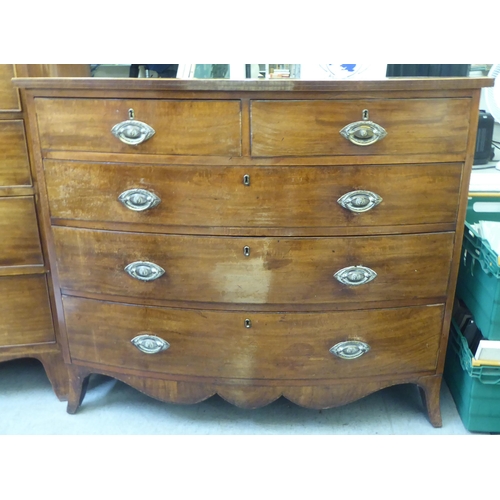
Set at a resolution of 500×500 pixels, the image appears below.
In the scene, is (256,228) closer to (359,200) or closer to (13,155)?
(359,200)

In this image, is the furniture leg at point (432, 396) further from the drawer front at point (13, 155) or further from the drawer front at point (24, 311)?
the drawer front at point (13, 155)

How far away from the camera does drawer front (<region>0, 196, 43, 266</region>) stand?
132cm

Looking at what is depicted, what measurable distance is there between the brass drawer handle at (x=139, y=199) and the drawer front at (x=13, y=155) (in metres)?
0.33

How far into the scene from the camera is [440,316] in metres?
1.26

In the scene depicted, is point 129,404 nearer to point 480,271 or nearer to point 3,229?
point 3,229

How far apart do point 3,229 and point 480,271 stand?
4.28ft

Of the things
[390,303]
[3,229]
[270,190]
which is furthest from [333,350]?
[3,229]

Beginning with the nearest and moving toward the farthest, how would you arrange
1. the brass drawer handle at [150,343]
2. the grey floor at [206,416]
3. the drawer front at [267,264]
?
the drawer front at [267,264], the brass drawer handle at [150,343], the grey floor at [206,416]

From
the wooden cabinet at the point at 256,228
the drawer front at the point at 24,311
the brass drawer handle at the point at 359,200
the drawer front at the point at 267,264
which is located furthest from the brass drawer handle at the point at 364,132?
the drawer front at the point at 24,311

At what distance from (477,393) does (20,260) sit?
131cm

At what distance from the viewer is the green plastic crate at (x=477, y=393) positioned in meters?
1.30

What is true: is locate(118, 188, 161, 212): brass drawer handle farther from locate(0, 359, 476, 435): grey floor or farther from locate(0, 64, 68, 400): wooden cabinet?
locate(0, 359, 476, 435): grey floor

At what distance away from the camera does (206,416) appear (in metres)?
1.46

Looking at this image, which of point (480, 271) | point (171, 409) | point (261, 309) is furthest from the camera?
point (171, 409)
